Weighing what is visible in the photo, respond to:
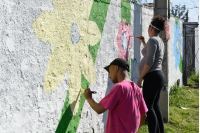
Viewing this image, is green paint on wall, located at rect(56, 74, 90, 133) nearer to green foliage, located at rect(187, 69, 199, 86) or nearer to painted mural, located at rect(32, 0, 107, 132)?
painted mural, located at rect(32, 0, 107, 132)

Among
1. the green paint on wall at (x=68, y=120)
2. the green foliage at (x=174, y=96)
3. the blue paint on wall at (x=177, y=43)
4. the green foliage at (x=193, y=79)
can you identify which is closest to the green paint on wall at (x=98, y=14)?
the green paint on wall at (x=68, y=120)

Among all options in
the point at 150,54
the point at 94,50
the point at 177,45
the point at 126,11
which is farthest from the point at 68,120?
the point at 177,45

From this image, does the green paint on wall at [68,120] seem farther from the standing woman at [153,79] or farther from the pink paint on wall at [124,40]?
the pink paint on wall at [124,40]

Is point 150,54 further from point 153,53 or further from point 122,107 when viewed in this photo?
point 122,107

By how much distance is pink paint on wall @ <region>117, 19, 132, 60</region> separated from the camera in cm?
377

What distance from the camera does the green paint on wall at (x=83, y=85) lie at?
2.69 meters

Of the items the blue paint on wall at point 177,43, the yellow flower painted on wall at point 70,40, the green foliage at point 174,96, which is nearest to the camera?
the yellow flower painted on wall at point 70,40

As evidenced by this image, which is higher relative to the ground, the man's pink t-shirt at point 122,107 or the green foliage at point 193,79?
the man's pink t-shirt at point 122,107

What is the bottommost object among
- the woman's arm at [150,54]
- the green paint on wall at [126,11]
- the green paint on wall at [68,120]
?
the green paint on wall at [68,120]

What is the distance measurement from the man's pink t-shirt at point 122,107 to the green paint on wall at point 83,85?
695mm

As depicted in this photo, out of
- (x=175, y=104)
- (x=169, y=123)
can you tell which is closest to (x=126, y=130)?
(x=169, y=123)

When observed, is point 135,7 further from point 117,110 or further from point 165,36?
point 117,110

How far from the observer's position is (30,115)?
229 cm

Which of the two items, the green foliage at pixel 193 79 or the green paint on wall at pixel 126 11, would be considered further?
the green foliage at pixel 193 79
